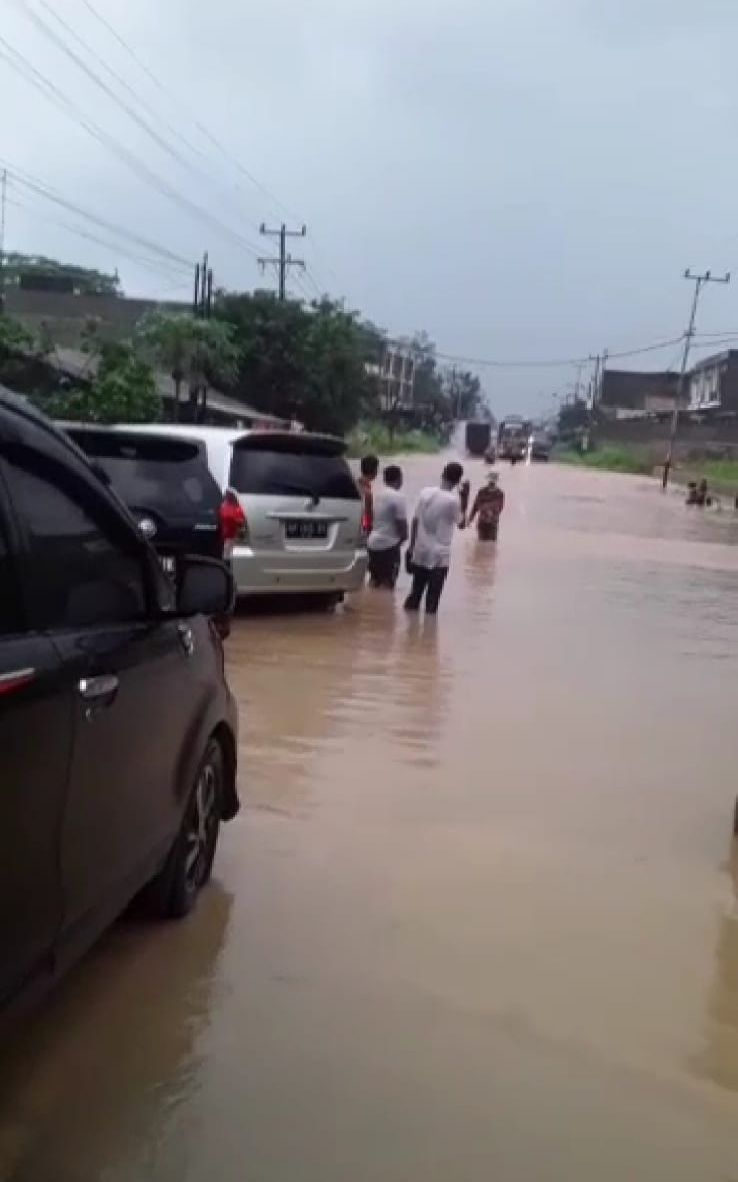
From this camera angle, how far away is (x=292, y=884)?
5.89 metres

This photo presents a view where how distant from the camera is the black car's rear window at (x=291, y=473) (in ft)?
40.6

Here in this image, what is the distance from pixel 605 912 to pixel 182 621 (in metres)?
2.06

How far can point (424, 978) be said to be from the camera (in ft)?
16.2

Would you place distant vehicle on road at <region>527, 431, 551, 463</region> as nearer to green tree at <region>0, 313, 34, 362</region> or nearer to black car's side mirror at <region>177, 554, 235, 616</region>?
green tree at <region>0, 313, 34, 362</region>

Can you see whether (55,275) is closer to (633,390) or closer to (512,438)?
(512,438)

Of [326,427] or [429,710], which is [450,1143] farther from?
[326,427]

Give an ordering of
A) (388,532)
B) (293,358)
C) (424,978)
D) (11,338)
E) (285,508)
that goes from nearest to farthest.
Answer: (424,978) < (285,508) < (388,532) < (11,338) < (293,358)

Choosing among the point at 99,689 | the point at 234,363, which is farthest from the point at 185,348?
the point at 99,689

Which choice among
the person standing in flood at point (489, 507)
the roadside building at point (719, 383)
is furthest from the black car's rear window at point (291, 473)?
the roadside building at point (719, 383)

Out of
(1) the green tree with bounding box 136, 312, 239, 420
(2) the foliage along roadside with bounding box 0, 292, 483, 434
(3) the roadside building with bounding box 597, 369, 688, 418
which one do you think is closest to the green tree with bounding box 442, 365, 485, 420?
(3) the roadside building with bounding box 597, 369, 688, 418

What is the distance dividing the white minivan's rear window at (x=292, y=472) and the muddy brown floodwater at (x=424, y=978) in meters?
2.58

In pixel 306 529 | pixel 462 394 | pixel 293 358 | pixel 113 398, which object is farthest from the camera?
pixel 462 394

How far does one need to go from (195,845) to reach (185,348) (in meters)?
32.0

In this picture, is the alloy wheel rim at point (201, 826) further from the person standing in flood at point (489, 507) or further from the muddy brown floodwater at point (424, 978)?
the person standing in flood at point (489, 507)
